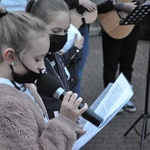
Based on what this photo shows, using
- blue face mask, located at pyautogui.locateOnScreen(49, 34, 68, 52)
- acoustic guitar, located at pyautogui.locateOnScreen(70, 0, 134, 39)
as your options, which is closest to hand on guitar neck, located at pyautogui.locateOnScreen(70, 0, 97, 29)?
acoustic guitar, located at pyautogui.locateOnScreen(70, 0, 134, 39)

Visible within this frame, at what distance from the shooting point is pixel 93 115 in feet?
4.67

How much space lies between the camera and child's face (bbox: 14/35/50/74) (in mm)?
1348

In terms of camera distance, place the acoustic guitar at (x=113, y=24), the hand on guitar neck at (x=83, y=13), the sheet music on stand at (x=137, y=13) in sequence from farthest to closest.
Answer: the acoustic guitar at (x=113, y=24) < the hand on guitar neck at (x=83, y=13) < the sheet music on stand at (x=137, y=13)

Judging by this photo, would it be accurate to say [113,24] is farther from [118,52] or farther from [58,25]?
[58,25]

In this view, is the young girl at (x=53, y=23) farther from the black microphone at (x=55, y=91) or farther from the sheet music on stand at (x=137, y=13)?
the sheet music on stand at (x=137, y=13)

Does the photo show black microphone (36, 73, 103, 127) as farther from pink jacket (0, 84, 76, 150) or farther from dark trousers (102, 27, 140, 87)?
dark trousers (102, 27, 140, 87)

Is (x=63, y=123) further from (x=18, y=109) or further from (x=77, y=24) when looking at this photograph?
(x=77, y=24)

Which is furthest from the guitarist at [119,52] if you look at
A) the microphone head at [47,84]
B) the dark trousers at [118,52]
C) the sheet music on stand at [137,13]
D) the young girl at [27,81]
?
the young girl at [27,81]

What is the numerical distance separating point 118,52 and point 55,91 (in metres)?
2.59

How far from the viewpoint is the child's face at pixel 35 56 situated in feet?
4.42

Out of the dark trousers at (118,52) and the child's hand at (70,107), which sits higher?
the child's hand at (70,107)

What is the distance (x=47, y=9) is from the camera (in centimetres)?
214

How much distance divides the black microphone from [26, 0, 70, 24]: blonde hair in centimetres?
70

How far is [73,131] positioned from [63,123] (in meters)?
0.06
